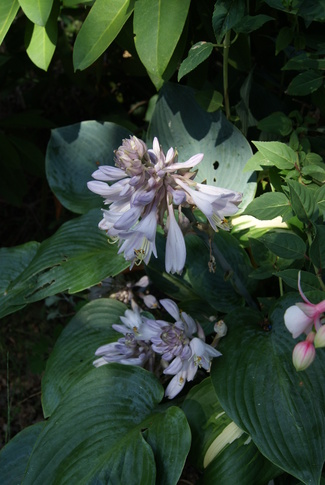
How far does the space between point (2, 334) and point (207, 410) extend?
137 cm

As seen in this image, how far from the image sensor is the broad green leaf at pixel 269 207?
60.7 inches

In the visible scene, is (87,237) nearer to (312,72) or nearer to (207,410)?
(207,410)

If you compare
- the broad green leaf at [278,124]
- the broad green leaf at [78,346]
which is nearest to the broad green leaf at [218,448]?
the broad green leaf at [78,346]

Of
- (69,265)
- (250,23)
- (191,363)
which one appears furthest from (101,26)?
(191,363)

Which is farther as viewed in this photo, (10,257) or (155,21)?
(10,257)

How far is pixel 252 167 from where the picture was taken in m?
1.73

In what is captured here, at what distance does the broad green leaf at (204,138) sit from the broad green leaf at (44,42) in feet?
1.26

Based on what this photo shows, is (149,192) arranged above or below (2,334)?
above

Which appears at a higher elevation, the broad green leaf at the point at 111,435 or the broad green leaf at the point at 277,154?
the broad green leaf at the point at 277,154

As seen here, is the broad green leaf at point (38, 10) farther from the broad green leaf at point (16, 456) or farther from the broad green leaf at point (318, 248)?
the broad green leaf at point (16, 456)

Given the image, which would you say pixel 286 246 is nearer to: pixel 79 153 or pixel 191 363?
pixel 191 363

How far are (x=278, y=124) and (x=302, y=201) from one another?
420 millimetres

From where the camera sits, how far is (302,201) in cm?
142

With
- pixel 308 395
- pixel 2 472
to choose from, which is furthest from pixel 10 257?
pixel 308 395
